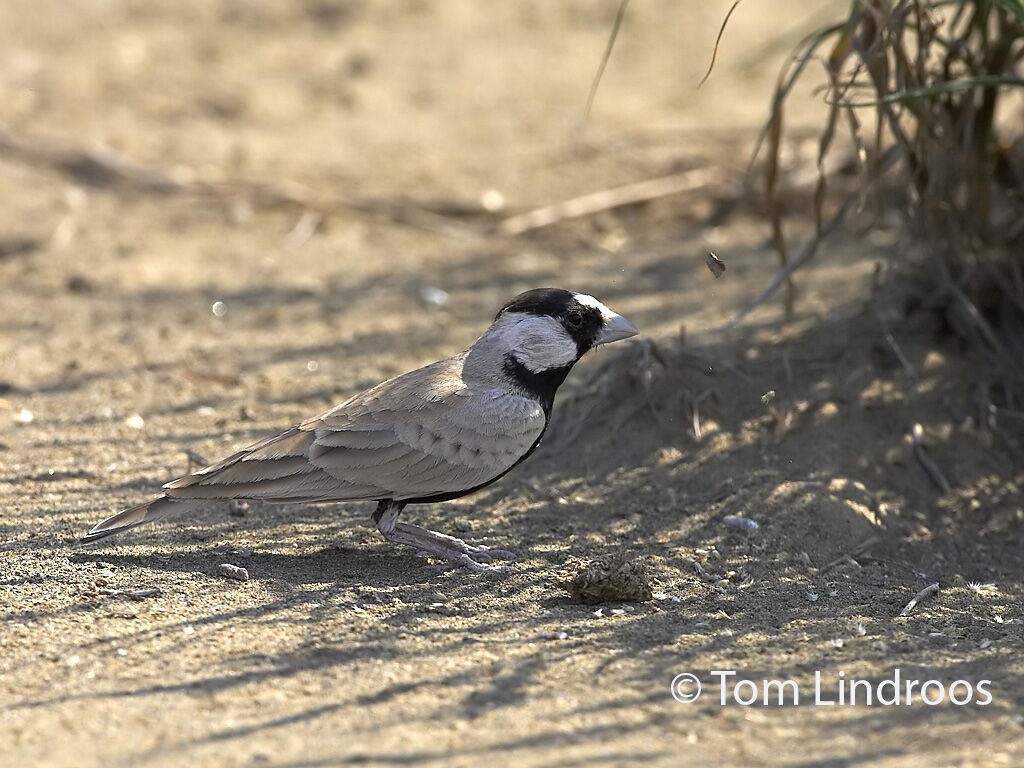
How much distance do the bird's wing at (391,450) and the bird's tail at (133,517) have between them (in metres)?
0.05

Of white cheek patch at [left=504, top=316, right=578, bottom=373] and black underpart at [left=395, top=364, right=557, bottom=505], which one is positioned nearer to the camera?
black underpart at [left=395, top=364, right=557, bottom=505]

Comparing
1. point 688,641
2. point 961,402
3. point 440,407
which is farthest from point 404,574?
point 961,402

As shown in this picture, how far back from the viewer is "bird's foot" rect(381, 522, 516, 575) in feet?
16.0

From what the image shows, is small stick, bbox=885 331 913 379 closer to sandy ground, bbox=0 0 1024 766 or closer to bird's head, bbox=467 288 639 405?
sandy ground, bbox=0 0 1024 766

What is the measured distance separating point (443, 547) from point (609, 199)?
15.4 ft

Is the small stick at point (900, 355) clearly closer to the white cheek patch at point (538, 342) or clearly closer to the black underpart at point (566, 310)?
the black underpart at point (566, 310)

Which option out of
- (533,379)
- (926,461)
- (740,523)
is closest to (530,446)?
(533,379)

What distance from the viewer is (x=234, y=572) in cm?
467

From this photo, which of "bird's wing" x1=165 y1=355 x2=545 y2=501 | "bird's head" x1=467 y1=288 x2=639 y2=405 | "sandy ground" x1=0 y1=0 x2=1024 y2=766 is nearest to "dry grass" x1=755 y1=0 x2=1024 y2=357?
"sandy ground" x1=0 y1=0 x2=1024 y2=766

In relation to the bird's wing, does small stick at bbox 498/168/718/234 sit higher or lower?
higher

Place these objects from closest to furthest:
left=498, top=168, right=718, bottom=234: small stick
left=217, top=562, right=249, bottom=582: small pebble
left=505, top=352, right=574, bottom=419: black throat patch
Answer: left=217, top=562, right=249, bottom=582: small pebble, left=505, top=352, right=574, bottom=419: black throat patch, left=498, top=168, right=718, bottom=234: small stick

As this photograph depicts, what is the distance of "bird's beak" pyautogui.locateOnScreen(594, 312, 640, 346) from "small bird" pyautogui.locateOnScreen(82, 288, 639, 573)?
19mm

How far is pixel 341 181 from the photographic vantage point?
31.1ft

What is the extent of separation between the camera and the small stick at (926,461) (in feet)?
18.5
